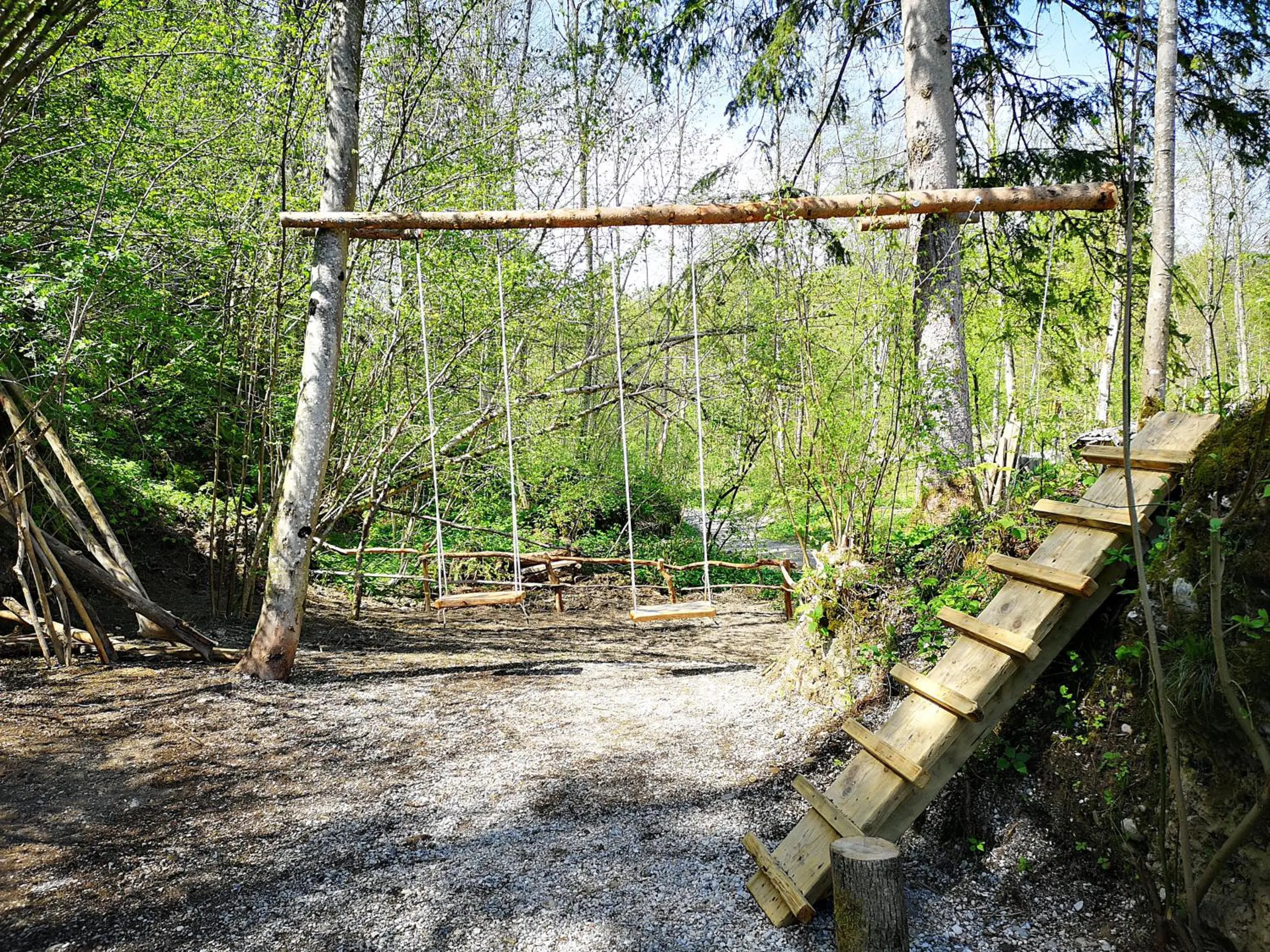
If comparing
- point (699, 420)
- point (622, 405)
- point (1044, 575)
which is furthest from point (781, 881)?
point (699, 420)

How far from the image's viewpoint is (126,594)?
16.7 ft

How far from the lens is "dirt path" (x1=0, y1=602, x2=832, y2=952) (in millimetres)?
2447

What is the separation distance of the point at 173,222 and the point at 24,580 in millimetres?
2652

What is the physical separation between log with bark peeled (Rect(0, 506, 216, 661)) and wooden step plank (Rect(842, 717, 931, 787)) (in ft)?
15.0

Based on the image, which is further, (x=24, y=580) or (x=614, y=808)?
(x=24, y=580)

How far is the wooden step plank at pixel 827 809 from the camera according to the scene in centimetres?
239

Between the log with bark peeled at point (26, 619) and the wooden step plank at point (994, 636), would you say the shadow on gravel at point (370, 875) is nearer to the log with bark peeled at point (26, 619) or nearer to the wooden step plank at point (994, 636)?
the wooden step plank at point (994, 636)

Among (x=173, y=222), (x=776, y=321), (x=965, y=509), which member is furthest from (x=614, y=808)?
(x=173, y=222)

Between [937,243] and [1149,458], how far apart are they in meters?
2.29

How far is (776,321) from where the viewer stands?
4.42 metres

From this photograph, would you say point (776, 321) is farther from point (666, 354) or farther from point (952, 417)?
point (666, 354)

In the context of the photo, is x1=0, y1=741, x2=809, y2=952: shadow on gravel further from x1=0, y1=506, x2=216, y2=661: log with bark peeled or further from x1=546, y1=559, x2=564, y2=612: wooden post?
x1=546, y1=559, x2=564, y2=612: wooden post

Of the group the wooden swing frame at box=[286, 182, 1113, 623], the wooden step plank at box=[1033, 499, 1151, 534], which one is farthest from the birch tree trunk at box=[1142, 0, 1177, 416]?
the wooden step plank at box=[1033, 499, 1151, 534]

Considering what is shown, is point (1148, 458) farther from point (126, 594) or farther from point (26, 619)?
point (26, 619)
